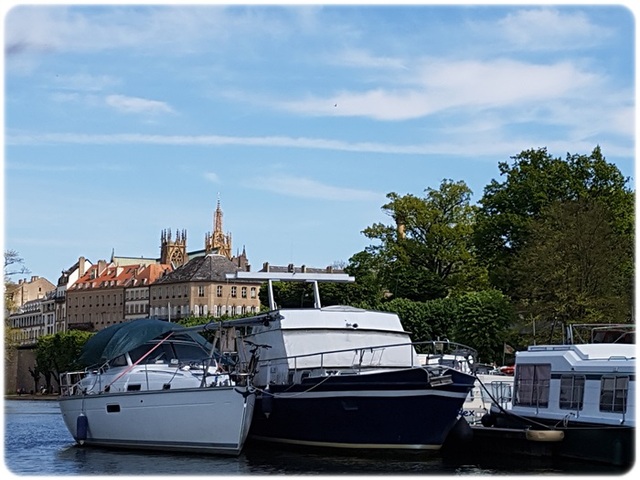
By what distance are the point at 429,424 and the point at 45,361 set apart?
9206 cm

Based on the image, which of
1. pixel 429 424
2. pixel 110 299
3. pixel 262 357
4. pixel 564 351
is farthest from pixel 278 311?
pixel 110 299

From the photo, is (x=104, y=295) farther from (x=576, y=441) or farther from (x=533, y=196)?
(x=576, y=441)

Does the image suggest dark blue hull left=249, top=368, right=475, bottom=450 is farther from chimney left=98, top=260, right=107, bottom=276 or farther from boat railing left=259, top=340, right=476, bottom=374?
chimney left=98, top=260, right=107, bottom=276

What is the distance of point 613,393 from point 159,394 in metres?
10.5

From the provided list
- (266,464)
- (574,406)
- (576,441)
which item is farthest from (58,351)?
(576,441)

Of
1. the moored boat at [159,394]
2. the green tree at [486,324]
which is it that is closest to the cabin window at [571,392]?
the moored boat at [159,394]

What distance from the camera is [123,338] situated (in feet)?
105

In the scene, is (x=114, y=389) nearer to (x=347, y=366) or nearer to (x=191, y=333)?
(x=191, y=333)

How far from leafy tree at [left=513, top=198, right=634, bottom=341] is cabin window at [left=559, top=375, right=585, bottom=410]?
79.6ft

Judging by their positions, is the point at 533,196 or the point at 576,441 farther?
the point at 533,196

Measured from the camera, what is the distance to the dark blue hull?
2578 cm

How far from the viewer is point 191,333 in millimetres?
32344

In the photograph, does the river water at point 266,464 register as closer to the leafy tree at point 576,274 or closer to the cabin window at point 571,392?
the cabin window at point 571,392

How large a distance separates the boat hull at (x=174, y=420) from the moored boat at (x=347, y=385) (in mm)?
1126
